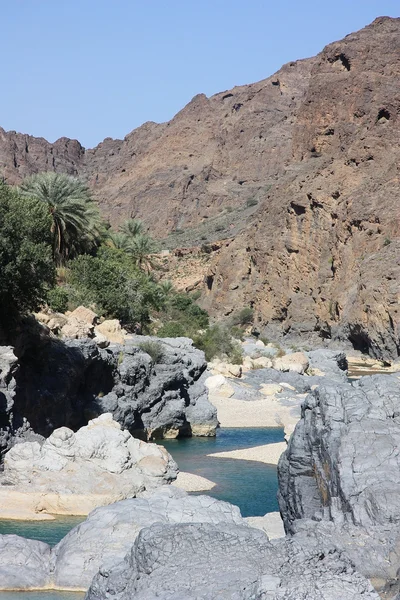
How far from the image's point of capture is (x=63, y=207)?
107ft

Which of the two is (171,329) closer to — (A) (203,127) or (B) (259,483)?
(B) (259,483)

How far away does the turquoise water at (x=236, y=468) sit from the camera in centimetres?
1702

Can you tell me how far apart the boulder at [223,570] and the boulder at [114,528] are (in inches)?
80.0

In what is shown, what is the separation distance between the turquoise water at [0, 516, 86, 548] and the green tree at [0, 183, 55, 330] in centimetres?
654

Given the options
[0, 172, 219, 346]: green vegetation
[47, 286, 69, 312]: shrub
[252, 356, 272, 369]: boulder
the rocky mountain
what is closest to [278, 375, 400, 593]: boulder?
A: [0, 172, 219, 346]: green vegetation

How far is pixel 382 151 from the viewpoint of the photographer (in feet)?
205

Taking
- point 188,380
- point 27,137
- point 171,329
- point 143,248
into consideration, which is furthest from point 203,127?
point 188,380

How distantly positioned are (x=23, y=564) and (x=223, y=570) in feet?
14.1

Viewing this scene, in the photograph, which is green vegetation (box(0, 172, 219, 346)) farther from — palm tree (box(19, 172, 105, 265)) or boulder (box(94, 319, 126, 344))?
boulder (box(94, 319, 126, 344))

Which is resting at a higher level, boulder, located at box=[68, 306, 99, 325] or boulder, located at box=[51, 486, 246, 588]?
boulder, located at box=[68, 306, 99, 325]

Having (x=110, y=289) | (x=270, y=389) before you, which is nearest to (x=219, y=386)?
(x=270, y=389)

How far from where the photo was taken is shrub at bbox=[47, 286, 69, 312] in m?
27.4

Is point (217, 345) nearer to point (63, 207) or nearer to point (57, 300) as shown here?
point (63, 207)

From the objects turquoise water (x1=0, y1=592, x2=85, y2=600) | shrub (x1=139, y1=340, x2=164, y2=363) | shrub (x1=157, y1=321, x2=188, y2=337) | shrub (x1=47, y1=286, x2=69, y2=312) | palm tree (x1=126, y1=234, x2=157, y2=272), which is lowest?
turquoise water (x1=0, y1=592, x2=85, y2=600)
